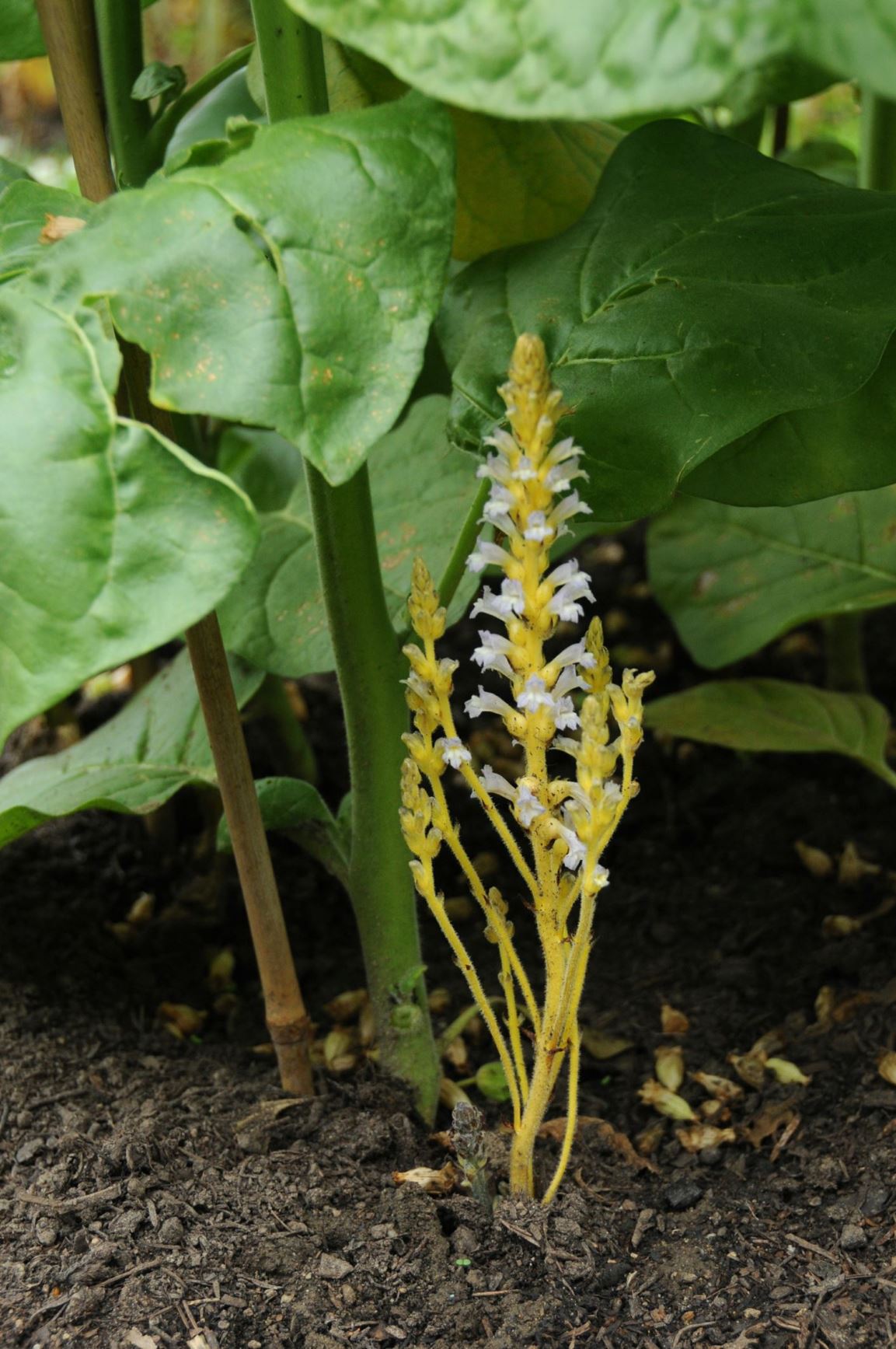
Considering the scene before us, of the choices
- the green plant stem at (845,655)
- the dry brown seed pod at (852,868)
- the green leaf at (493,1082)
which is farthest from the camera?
the green plant stem at (845,655)

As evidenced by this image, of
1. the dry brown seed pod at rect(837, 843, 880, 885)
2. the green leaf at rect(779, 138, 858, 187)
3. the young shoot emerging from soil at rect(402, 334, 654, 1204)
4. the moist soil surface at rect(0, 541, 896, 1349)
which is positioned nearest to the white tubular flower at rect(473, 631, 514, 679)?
the young shoot emerging from soil at rect(402, 334, 654, 1204)

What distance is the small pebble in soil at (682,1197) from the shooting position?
0.99m

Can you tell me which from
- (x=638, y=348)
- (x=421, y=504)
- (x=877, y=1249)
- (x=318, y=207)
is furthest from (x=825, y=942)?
(x=318, y=207)

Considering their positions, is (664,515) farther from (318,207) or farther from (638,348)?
(318,207)

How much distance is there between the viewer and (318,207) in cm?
70

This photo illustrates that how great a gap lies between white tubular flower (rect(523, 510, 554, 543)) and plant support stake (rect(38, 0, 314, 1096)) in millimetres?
239

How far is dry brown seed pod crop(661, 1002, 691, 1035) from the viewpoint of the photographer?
1213mm

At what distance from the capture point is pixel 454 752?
2.63ft

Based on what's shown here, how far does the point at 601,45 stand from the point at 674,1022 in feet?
2.85

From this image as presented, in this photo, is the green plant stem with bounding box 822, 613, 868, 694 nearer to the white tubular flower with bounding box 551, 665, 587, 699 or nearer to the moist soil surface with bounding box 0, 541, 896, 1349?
the moist soil surface with bounding box 0, 541, 896, 1349

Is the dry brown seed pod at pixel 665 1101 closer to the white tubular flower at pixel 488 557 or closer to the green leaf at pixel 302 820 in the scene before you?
the green leaf at pixel 302 820

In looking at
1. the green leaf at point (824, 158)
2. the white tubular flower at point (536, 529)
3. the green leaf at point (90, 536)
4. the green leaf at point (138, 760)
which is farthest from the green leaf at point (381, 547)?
the green leaf at point (824, 158)

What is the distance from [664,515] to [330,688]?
0.49 metres

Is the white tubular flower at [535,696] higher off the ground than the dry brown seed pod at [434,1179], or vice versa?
the white tubular flower at [535,696]
